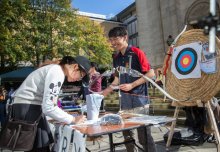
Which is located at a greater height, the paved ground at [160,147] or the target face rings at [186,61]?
the target face rings at [186,61]

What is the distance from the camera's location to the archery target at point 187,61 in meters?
4.01

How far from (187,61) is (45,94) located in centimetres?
Answer: 253

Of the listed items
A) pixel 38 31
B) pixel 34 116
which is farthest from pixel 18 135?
pixel 38 31

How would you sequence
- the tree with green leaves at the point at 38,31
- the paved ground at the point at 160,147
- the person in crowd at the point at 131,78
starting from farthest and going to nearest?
the tree with green leaves at the point at 38,31 → the paved ground at the point at 160,147 → the person in crowd at the point at 131,78

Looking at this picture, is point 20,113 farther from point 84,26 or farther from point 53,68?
point 84,26

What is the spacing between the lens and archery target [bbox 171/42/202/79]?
4012 mm

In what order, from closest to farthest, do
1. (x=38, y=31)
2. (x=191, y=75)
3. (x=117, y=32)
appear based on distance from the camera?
1. (x=117, y=32)
2. (x=191, y=75)
3. (x=38, y=31)

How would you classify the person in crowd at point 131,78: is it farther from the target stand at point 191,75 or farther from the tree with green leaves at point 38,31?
the tree with green leaves at point 38,31

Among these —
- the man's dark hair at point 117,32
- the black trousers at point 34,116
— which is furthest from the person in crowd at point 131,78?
the black trousers at point 34,116

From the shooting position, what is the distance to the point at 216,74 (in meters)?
3.69

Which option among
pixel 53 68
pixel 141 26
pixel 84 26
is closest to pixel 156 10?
pixel 141 26

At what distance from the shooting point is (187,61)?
4172mm

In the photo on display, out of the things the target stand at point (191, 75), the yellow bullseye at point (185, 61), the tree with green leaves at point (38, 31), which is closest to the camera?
the target stand at point (191, 75)

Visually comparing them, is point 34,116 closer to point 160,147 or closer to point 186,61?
point 186,61
